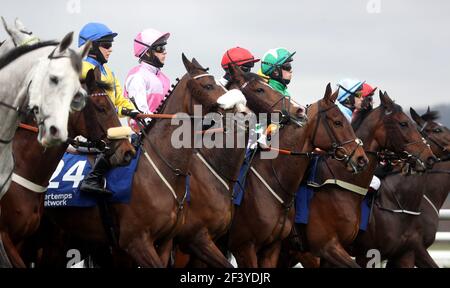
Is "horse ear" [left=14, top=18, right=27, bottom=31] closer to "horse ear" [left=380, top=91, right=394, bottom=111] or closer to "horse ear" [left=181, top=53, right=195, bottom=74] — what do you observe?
"horse ear" [left=181, top=53, right=195, bottom=74]

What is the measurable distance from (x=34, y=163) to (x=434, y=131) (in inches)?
262

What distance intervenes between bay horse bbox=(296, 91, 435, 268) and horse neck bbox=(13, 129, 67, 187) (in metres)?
3.76

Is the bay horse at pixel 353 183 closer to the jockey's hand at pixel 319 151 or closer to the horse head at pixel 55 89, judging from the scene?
the jockey's hand at pixel 319 151

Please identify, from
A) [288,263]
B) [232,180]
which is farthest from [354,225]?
[232,180]

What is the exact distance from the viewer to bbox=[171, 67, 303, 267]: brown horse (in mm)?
10121

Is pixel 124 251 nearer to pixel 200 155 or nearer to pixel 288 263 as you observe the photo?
pixel 200 155

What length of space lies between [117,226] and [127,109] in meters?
1.14

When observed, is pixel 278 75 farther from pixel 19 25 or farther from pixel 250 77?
pixel 19 25

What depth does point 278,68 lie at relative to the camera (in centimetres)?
1201

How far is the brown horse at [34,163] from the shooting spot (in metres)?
8.58

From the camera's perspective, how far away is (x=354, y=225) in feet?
37.7

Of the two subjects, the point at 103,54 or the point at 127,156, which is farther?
the point at 103,54

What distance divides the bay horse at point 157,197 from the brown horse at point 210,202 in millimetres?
372

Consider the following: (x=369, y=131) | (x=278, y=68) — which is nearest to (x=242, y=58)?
(x=278, y=68)
